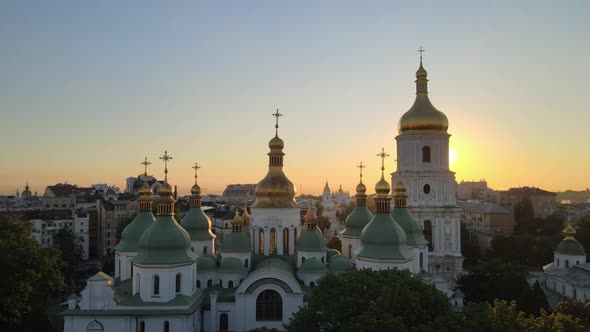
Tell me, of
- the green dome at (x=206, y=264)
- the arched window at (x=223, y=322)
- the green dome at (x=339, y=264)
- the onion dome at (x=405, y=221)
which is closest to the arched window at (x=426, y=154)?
the onion dome at (x=405, y=221)

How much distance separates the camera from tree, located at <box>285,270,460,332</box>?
16750mm

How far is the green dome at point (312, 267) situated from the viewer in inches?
1113

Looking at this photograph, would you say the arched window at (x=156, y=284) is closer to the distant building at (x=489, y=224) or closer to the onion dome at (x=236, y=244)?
the onion dome at (x=236, y=244)

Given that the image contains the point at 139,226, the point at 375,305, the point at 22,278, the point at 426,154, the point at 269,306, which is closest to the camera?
the point at 375,305

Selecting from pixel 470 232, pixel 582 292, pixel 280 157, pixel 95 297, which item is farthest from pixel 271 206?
pixel 470 232

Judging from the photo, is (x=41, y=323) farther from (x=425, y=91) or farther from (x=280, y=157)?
(x=425, y=91)

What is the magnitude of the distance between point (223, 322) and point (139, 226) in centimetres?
893

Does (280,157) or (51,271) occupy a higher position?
(280,157)

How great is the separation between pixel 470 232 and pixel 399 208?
45.6 metres

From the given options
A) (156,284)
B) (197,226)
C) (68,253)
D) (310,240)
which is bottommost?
(68,253)

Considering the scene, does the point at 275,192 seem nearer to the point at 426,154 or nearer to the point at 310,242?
the point at 310,242

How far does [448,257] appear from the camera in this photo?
37906 millimetres

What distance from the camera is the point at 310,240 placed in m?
29.8

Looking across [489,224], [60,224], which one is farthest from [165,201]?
[489,224]
